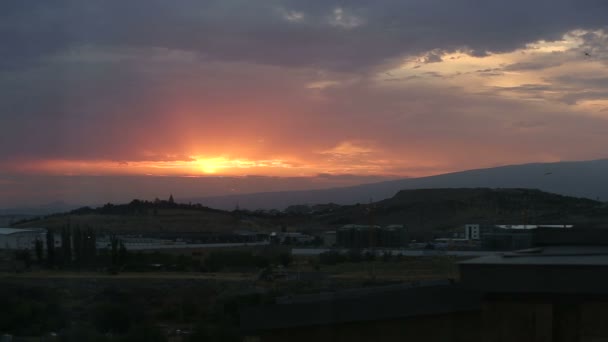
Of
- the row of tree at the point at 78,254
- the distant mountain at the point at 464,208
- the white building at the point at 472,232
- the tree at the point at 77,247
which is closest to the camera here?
the row of tree at the point at 78,254

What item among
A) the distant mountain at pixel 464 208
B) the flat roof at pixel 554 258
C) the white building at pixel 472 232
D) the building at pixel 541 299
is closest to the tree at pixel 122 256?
the white building at pixel 472 232

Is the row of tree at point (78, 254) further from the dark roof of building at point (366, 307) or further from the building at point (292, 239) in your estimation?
the dark roof of building at point (366, 307)

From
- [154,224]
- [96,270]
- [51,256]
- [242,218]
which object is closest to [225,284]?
[96,270]

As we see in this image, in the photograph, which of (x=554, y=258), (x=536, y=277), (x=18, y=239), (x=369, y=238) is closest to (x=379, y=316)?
(x=536, y=277)

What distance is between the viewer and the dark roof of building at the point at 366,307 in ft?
34.9

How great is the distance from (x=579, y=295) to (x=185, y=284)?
39418 millimetres

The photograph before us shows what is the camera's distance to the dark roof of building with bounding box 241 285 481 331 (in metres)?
10.6

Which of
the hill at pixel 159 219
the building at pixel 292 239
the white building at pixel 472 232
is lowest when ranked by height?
the building at pixel 292 239

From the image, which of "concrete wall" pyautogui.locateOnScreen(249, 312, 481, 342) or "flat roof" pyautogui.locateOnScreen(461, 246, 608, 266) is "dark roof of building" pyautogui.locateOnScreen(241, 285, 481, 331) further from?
"flat roof" pyautogui.locateOnScreen(461, 246, 608, 266)

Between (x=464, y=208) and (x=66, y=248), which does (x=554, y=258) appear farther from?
(x=464, y=208)

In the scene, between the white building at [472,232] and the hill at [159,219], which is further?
the hill at [159,219]

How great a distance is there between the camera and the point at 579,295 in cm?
1034

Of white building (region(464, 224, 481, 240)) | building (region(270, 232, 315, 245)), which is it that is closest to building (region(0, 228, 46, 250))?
building (region(270, 232, 315, 245))

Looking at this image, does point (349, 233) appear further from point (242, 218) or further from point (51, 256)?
point (242, 218)
